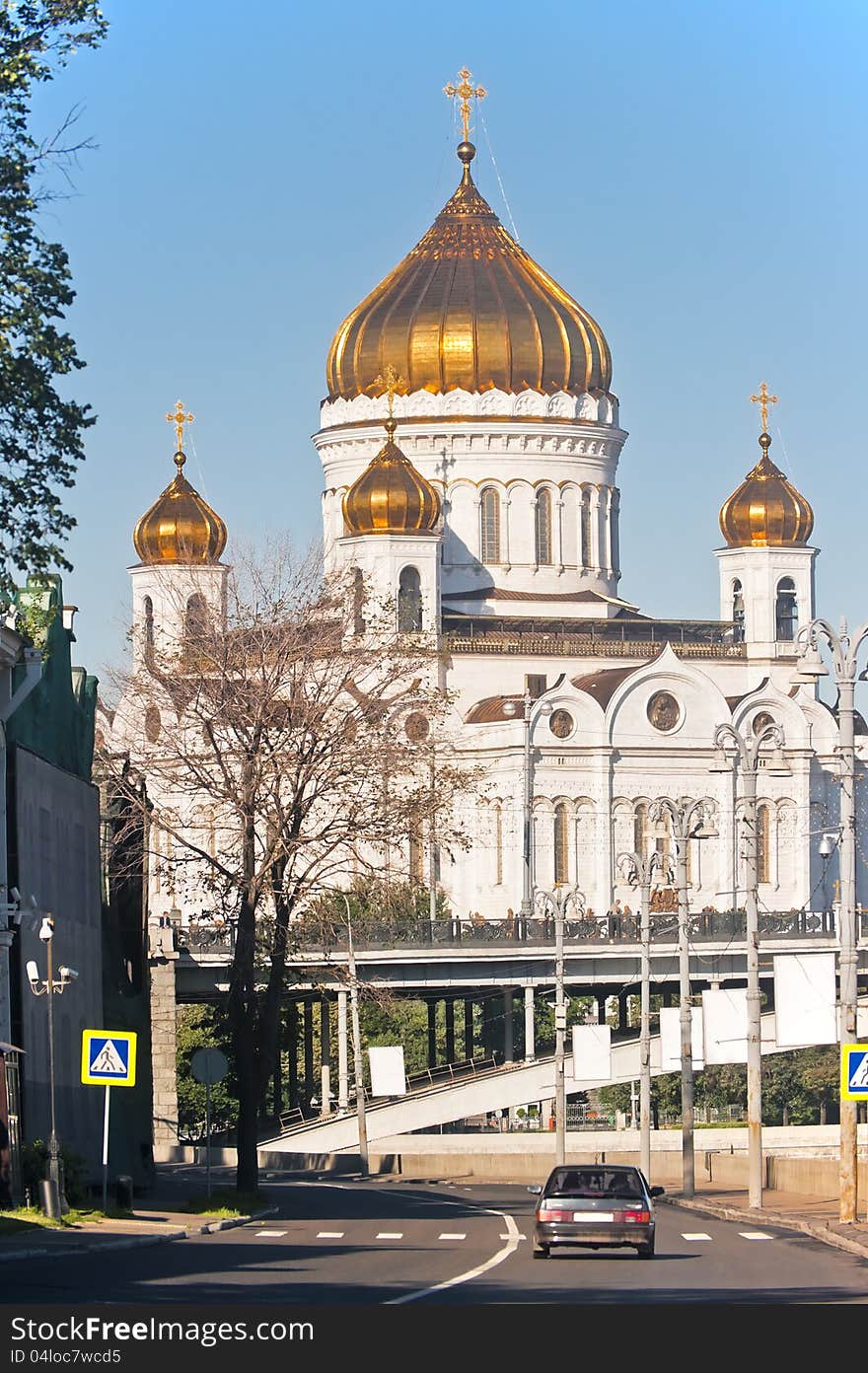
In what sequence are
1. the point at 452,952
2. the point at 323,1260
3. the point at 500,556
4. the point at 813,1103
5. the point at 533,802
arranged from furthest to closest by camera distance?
the point at 500,556
the point at 533,802
the point at 813,1103
the point at 452,952
the point at 323,1260

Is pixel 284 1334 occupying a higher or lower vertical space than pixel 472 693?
lower

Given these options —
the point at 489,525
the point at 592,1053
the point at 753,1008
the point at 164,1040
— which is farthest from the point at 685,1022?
the point at 489,525

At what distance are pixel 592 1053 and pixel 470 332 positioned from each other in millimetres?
46838

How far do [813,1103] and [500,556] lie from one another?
A: 27.7 metres

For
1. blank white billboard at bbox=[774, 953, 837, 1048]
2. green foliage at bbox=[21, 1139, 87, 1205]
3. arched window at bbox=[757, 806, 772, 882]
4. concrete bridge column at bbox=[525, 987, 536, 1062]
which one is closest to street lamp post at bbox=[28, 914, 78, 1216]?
green foliage at bbox=[21, 1139, 87, 1205]

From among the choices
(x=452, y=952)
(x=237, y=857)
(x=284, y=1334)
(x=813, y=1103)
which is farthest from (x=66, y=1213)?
(x=813, y=1103)

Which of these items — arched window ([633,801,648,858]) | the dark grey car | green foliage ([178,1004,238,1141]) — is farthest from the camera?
arched window ([633,801,648,858])

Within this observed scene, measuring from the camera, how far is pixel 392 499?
102312mm

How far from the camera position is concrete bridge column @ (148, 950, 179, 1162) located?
218ft

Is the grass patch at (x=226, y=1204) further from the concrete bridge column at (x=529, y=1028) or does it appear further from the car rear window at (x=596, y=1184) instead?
the concrete bridge column at (x=529, y=1028)

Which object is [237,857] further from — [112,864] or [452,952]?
[452,952]

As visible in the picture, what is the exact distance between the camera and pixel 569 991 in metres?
87.9

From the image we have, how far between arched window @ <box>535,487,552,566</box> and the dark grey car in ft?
256

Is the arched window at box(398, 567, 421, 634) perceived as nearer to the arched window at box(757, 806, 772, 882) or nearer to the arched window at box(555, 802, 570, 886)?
the arched window at box(555, 802, 570, 886)
